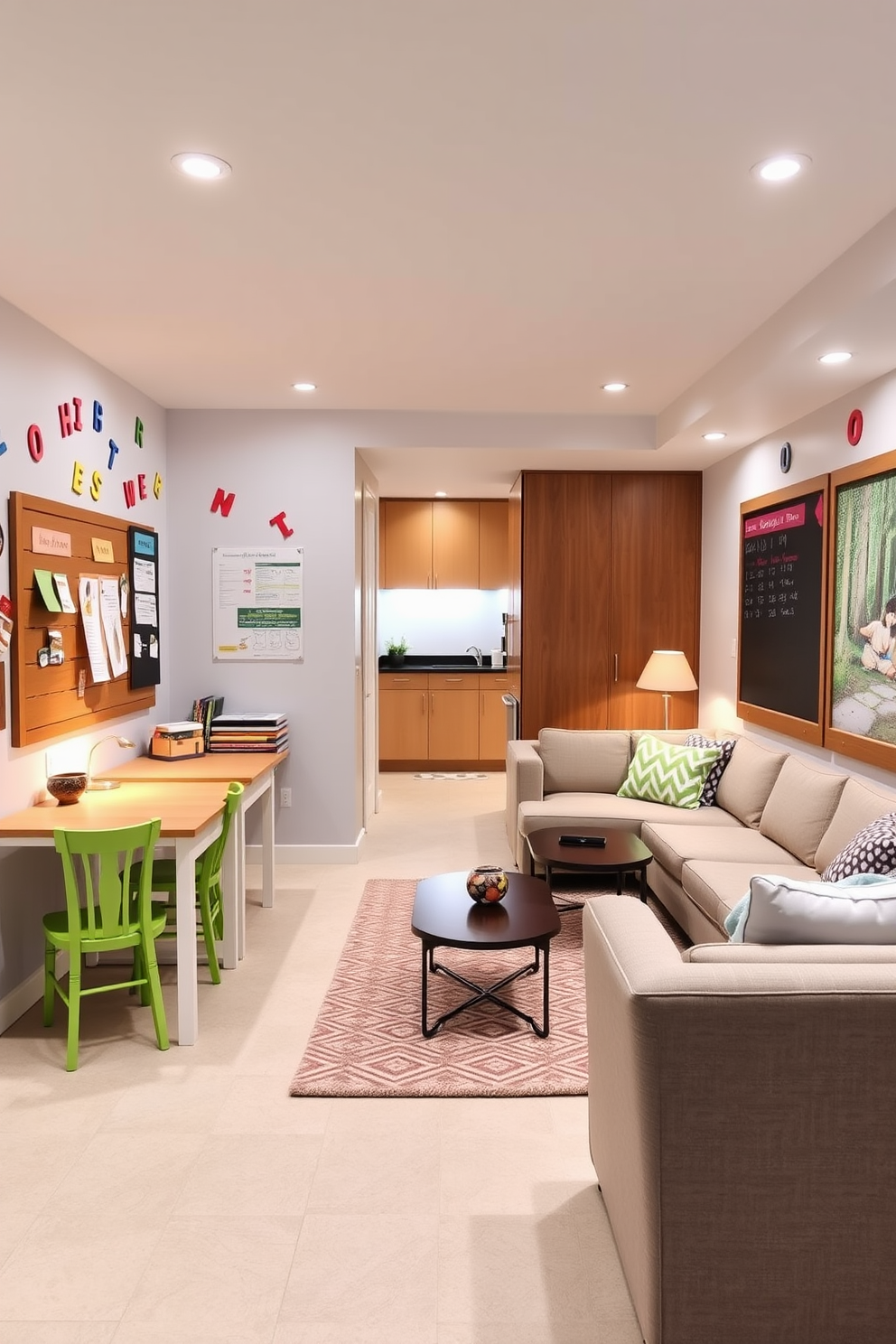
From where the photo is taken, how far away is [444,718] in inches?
326

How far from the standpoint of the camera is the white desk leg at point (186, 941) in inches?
120

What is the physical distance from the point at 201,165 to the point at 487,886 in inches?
93.7

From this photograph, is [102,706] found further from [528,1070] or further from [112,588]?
[528,1070]

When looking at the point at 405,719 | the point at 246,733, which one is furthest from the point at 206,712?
the point at 405,719

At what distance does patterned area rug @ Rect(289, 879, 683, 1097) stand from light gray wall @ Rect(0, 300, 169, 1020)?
1.16m

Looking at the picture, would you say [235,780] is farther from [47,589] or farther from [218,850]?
[47,589]

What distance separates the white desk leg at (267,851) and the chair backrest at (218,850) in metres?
0.88

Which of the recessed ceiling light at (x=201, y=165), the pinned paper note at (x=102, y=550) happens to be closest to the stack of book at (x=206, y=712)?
the pinned paper note at (x=102, y=550)

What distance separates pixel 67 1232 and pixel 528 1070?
Answer: 1386 millimetres

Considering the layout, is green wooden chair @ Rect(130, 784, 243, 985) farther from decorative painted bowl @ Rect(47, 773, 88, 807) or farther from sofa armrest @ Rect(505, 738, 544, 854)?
sofa armrest @ Rect(505, 738, 544, 854)

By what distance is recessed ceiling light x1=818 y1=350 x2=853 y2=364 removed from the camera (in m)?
3.17

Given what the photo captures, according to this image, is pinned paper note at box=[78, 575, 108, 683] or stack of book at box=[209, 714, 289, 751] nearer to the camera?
pinned paper note at box=[78, 575, 108, 683]

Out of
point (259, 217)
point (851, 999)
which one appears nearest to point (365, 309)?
point (259, 217)

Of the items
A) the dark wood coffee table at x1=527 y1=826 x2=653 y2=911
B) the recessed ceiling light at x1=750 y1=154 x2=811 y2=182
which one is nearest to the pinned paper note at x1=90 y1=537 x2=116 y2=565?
the dark wood coffee table at x1=527 y1=826 x2=653 y2=911
